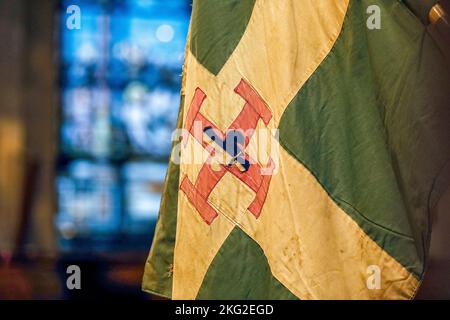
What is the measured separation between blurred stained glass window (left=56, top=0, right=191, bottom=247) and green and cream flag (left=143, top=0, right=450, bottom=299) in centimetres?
300

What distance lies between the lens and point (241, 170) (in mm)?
1604

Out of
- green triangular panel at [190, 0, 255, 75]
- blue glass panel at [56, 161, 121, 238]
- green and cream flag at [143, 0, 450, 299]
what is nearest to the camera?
green and cream flag at [143, 0, 450, 299]

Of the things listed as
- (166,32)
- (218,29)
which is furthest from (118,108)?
(218,29)

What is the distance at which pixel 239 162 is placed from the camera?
1.61 meters

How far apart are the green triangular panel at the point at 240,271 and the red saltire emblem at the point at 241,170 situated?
70 millimetres

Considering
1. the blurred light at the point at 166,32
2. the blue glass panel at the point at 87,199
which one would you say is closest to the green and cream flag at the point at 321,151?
the blue glass panel at the point at 87,199

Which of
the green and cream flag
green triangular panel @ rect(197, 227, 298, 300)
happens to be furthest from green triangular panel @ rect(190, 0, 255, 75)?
green triangular panel @ rect(197, 227, 298, 300)

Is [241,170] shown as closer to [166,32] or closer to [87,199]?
[87,199]

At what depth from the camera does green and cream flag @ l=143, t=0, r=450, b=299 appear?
5.02 feet

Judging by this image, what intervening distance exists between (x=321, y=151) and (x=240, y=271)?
0.33 m

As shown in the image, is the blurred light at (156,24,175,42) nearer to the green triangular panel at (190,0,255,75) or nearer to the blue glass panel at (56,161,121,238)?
the blue glass panel at (56,161,121,238)
